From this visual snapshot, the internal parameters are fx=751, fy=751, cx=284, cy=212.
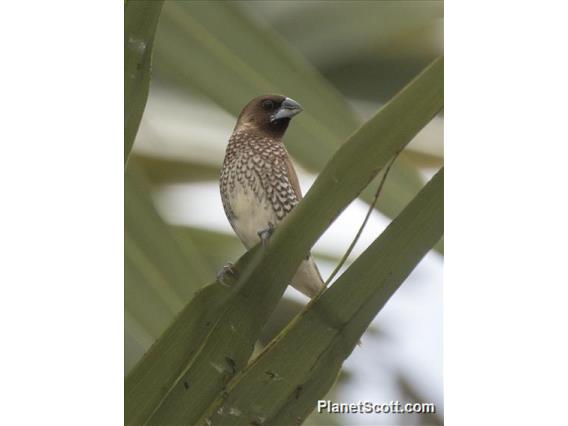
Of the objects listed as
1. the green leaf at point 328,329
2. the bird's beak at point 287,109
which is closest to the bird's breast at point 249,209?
the bird's beak at point 287,109

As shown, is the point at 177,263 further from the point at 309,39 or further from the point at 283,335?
the point at 309,39

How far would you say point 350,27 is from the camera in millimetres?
821

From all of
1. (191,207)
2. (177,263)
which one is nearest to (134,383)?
(177,263)

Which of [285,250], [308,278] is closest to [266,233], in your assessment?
[308,278]

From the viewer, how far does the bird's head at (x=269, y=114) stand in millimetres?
803

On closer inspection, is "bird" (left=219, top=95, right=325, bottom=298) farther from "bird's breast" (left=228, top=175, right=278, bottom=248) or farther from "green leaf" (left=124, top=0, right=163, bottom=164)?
"green leaf" (left=124, top=0, right=163, bottom=164)

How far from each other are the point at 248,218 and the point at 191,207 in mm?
122

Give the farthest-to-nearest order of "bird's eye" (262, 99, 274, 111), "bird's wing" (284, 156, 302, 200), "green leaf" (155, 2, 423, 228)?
"bird's wing" (284, 156, 302, 200)
"bird's eye" (262, 99, 274, 111)
"green leaf" (155, 2, 423, 228)

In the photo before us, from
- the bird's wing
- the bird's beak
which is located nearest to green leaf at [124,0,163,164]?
the bird's beak

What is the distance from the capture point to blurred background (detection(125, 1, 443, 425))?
0.73 m

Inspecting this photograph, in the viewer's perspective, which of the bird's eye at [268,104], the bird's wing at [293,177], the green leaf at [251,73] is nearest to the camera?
the green leaf at [251,73]

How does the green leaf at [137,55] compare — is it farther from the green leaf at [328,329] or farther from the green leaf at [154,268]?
the green leaf at [328,329]

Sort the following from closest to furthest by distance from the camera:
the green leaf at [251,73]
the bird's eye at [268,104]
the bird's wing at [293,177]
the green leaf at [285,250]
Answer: the green leaf at [285,250] → the green leaf at [251,73] → the bird's eye at [268,104] → the bird's wing at [293,177]

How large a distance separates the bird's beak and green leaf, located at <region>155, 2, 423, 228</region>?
1 cm
